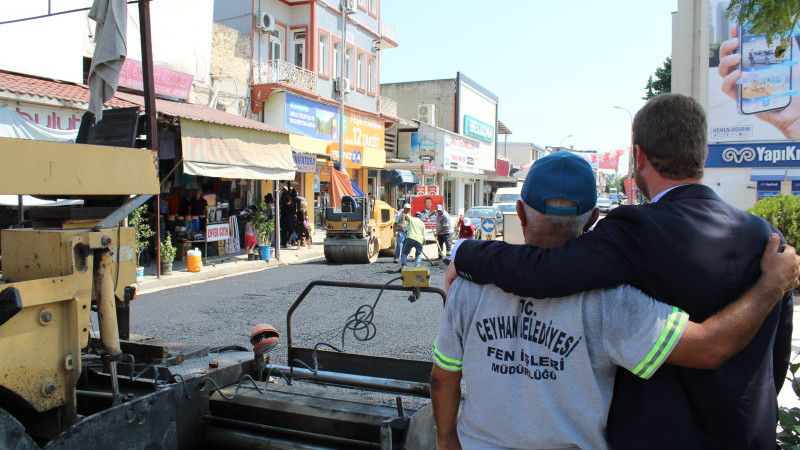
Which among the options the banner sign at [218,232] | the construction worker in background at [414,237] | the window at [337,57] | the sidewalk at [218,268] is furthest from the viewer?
the window at [337,57]

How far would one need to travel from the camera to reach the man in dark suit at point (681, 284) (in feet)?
5.03

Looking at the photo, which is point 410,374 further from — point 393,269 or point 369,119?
point 369,119

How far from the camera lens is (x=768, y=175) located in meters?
25.3

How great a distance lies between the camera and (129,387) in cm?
340

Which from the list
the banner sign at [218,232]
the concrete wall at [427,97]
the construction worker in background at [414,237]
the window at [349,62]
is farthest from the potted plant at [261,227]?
the concrete wall at [427,97]

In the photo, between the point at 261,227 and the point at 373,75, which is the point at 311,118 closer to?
the point at 373,75

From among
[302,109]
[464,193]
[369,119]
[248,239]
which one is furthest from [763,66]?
[464,193]

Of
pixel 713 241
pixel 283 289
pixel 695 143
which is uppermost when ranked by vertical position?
pixel 695 143

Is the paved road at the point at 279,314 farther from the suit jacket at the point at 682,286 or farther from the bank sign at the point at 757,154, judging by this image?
the bank sign at the point at 757,154

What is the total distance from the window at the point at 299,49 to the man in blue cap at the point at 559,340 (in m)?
22.0

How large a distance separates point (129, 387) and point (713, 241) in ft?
10.3

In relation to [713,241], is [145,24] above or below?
above

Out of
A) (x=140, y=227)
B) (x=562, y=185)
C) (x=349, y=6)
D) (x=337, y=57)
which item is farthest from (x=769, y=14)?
(x=337, y=57)

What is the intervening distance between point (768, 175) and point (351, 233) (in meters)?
19.7
